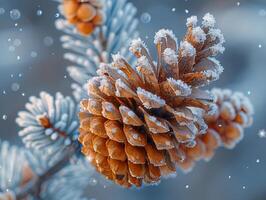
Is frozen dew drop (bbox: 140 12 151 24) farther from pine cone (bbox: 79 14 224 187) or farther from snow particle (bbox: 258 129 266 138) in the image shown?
pine cone (bbox: 79 14 224 187)

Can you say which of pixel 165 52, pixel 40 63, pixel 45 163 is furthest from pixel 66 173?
pixel 40 63

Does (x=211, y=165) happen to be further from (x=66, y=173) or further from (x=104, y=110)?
(x=104, y=110)

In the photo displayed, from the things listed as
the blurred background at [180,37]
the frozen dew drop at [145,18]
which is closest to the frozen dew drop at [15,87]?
the blurred background at [180,37]

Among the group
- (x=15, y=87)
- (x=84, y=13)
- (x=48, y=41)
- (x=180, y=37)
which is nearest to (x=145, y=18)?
(x=180, y=37)

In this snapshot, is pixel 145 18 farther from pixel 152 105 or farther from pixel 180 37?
pixel 152 105

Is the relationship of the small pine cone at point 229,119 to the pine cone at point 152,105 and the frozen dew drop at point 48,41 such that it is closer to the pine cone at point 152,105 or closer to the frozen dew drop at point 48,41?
the pine cone at point 152,105
